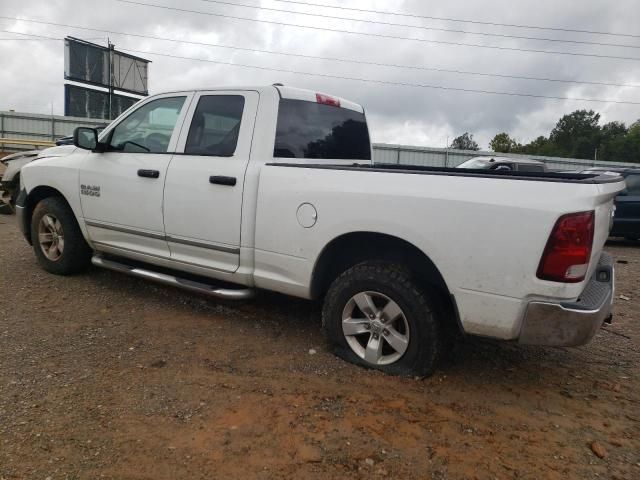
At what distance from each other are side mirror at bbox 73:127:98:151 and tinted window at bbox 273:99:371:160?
192 cm

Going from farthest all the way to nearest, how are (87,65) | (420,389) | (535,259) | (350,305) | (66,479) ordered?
1. (87,65)
2. (350,305)
3. (420,389)
4. (535,259)
5. (66,479)

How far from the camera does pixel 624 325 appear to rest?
15.5 ft

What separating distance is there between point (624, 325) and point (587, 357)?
1119 mm

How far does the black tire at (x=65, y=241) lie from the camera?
4.99 m

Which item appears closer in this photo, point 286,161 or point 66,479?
point 66,479

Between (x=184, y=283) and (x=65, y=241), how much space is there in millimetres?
1688

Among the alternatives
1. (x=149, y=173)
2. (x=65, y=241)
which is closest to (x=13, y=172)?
(x=65, y=241)

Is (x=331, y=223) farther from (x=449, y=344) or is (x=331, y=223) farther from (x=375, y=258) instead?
(x=449, y=344)

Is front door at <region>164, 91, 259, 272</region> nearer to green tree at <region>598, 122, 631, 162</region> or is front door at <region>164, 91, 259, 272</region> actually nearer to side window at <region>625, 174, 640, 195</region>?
side window at <region>625, 174, 640, 195</region>

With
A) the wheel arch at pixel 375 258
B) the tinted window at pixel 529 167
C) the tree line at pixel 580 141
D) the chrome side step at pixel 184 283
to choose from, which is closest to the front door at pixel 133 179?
the chrome side step at pixel 184 283

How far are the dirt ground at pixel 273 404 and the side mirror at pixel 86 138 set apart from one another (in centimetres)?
145

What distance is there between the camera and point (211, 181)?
384 cm

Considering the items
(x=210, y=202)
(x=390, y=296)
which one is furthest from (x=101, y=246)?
(x=390, y=296)

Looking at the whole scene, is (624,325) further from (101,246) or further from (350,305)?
(101,246)
